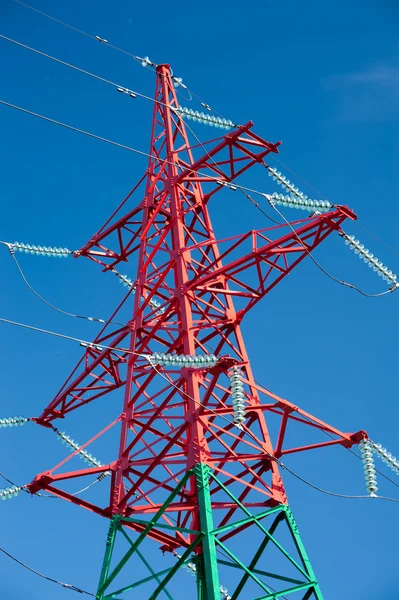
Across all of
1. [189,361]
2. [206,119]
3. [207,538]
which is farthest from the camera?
[206,119]

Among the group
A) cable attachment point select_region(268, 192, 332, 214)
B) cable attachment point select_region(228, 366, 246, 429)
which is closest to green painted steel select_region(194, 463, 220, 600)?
cable attachment point select_region(228, 366, 246, 429)

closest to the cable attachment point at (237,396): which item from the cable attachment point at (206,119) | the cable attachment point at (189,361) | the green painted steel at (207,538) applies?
the cable attachment point at (189,361)

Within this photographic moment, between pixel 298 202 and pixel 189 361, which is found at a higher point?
pixel 298 202

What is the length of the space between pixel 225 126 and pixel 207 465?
10.5m

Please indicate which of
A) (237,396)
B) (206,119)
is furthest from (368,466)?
(206,119)

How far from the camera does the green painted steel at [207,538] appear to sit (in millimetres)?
21734

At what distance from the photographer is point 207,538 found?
74.8 ft

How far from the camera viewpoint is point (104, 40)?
31062 millimetres

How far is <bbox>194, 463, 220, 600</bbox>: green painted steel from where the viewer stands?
71.3 ft

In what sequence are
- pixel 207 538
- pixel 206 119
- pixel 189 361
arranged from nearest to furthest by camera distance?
pixel 207 538 → pixel 189 361 → pixel 206 119

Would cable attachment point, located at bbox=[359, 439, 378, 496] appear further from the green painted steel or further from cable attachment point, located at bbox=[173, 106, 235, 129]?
cable attachment point, located at bbox=[173, 106, 235, 129]

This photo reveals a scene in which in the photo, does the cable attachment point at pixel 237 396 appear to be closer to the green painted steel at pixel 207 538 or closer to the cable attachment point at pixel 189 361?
the cable attachment point at pixel 189 361

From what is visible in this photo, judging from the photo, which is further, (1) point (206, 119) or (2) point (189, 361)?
(1) point (206, 119)

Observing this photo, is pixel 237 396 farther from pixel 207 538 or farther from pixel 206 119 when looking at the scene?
pixel 206 119
